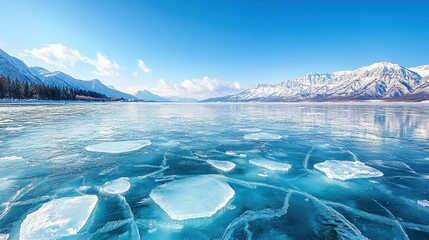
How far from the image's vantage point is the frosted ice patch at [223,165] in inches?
369

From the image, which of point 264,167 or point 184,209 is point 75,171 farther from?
point 264,167

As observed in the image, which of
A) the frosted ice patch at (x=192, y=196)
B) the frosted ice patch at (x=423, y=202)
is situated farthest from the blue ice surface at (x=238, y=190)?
the frosted ice patch at (x=192, y=196)

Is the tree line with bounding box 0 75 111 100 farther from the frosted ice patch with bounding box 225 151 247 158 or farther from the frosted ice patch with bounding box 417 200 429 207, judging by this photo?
the frosted ice patch with bounding box 417 200 429 207

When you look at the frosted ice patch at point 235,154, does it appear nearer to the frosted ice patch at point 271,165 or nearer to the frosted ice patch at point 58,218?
the frosted ice patch at point 271,165

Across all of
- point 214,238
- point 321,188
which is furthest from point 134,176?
point 321,188

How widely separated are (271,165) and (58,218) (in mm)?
8196

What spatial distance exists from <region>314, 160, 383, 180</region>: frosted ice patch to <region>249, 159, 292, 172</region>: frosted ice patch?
1.43 m

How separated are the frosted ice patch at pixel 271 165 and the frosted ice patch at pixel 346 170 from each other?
4.70ft

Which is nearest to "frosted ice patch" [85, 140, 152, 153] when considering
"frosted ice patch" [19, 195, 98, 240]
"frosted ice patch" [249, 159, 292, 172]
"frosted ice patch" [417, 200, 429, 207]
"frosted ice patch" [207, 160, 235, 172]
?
"frosted ice patch" [207, 160, 235, 172]

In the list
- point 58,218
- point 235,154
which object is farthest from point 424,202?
point 58,218

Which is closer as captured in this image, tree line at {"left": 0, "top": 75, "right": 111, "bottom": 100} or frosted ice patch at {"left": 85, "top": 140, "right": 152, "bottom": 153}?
frosted ice patch at {"left": 85, "top": 140, "right": 152, "bottom": 153}

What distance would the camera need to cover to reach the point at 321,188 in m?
7.36

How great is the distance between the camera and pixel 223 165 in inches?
383

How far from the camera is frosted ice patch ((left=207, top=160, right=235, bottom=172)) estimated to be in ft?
30.8
